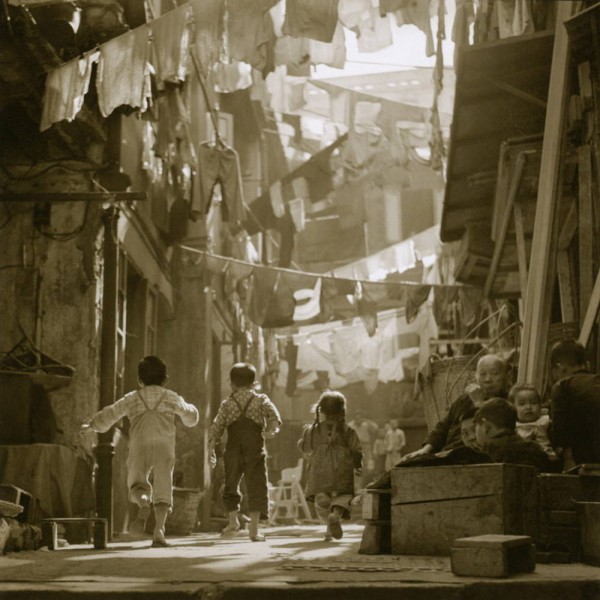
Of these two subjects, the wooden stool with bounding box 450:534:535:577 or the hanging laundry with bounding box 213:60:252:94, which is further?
the hanging laundry with bounding box 213:60:252:94

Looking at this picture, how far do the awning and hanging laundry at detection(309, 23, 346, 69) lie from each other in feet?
7.24

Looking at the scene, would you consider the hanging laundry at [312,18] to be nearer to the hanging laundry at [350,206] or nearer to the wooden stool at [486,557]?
the wooden stool at [486,557]

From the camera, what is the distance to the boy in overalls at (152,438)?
9211mm

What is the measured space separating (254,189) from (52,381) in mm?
17250

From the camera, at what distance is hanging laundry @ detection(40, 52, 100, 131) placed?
10.1 m

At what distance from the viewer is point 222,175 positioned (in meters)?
17.3

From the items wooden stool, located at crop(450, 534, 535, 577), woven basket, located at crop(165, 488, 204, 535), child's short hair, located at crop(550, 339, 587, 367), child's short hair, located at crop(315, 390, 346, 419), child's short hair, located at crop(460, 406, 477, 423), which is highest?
child's short hair, located at crop(550, 339, 587, 367)

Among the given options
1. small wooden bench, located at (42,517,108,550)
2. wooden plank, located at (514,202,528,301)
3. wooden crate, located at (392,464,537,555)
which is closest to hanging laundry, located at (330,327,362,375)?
wooden plank, located at (514,202,528,301)

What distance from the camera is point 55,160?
1187 centimetres

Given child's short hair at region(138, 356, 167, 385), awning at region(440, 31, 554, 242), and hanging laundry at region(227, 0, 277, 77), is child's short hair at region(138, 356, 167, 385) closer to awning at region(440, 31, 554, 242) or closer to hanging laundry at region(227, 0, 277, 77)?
hanging laundry at region(227, 0, 277, 77)

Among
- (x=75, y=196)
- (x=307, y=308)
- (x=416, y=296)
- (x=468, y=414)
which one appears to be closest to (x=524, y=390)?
(x=468, y=414)

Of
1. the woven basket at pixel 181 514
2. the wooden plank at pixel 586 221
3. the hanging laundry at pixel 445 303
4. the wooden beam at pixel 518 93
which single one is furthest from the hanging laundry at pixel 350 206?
the wooden plank at pixel 586 221

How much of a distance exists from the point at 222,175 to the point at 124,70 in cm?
703

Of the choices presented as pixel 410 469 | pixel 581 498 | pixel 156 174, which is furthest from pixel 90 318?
pixel 581 498
